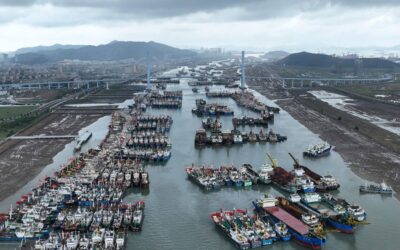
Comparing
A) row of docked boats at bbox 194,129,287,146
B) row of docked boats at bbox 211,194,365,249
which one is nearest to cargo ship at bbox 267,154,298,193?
row of docked boats at bbox 211,194,365,249

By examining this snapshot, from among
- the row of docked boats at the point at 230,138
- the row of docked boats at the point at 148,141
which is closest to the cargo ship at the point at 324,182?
the row of docked boats at the point at 230,138

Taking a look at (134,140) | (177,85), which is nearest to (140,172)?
(134,140)

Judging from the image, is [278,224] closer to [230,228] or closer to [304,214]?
[304,214]

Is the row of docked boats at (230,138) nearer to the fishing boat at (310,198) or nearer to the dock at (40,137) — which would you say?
the dock at (40,137)

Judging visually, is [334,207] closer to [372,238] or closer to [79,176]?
[372,238]

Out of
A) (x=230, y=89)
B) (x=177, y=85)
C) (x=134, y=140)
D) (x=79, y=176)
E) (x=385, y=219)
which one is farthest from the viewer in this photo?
(x=177, y=85)

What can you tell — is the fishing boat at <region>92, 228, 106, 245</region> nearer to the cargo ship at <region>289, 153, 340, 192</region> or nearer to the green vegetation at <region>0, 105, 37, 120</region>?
the cargo ship at <region>289, 153, 340, 192</region>
